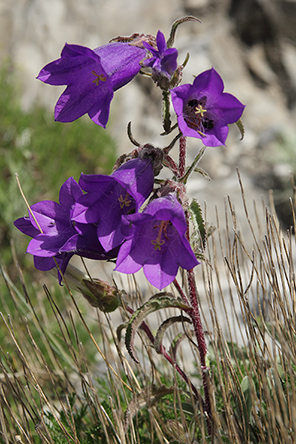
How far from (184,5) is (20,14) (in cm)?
210

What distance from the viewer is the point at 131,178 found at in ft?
2.67

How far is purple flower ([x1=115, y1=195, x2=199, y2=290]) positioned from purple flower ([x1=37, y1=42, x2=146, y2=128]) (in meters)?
0.23

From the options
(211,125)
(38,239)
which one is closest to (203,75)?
(211,125)

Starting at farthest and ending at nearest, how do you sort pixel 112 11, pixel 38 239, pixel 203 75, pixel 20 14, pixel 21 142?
pixel 112 11 < pixel 20 14 < pixel 21 142 < pixel 38 239 < pixel 203 75

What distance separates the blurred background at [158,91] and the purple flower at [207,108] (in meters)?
2.67

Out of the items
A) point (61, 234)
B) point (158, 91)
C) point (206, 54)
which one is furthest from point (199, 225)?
point (206, 54)

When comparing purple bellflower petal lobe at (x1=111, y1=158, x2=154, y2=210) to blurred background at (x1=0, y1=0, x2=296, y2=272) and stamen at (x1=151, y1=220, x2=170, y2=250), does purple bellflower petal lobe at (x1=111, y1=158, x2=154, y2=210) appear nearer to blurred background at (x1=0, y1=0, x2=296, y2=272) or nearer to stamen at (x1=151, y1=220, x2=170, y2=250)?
stamen at (x1=151, y1=220, x2=170, y2=250)

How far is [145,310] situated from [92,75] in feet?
1.75

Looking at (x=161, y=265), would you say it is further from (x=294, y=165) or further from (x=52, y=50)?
(x=52, y=50)

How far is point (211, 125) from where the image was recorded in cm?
86

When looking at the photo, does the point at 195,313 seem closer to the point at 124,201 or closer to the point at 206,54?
the point at 124,201

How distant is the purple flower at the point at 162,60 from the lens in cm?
80

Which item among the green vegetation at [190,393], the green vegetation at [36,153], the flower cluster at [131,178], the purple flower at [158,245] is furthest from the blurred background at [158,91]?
the purple flower at [158,245]

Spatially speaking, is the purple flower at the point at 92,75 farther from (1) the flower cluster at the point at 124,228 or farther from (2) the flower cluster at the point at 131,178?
(1) the flower cluster at the point at 124,228
